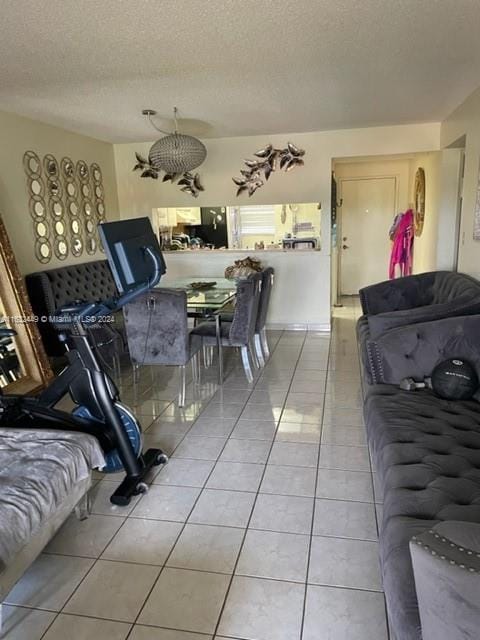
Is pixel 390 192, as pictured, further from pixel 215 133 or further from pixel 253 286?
pixel 253 286

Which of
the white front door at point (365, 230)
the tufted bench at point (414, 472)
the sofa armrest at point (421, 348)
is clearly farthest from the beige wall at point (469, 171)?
the white front door at point (365, 230)

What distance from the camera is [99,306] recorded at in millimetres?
2256

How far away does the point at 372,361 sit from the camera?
2.62 metres

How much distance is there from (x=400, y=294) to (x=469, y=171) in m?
1.19

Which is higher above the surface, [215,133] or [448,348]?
[215,133]

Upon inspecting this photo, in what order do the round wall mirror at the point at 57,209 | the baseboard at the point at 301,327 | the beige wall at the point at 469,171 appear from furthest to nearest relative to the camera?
the baseboard at the point at 301,327 < the round wall mirror at the point at 57,209 < the beige wall at the point at 469,171

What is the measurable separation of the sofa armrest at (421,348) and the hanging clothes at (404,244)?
424 centimetres

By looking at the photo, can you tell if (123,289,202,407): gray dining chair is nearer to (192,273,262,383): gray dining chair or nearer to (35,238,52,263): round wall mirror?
(192,273,262,383): gray dining chair

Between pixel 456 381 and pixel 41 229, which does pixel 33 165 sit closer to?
pixel 41 229

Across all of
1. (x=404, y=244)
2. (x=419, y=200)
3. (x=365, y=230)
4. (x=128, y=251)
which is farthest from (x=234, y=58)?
(x=365, y=230)

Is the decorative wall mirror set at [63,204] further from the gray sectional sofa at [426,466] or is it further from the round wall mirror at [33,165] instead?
the gray sectional sofa at [426,466]

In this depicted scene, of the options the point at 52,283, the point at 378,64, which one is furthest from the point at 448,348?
the point at 52,283

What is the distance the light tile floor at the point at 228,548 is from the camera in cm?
158

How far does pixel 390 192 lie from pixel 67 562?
7152 mm
